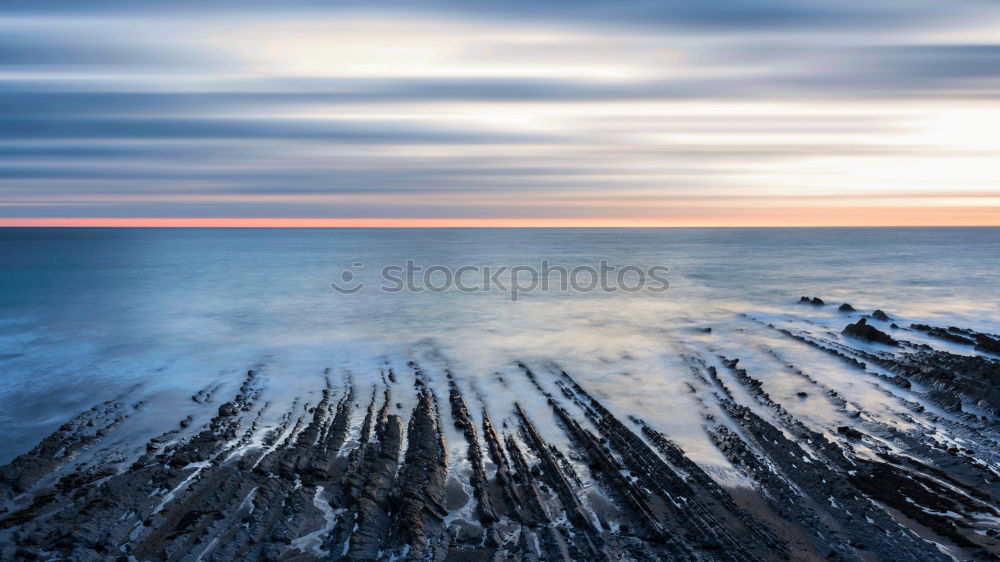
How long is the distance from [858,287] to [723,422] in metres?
34.3

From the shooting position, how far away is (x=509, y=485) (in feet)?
29.7

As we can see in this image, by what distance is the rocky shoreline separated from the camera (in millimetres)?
7414

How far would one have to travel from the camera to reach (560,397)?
46.4 ft

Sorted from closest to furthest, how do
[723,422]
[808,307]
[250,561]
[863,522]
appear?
1. [250,561]
2. [863,522]
3. [723,422]
4. [808,307]

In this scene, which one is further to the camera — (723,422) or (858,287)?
(858,287)

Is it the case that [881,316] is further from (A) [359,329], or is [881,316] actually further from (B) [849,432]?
(A) [359,329]

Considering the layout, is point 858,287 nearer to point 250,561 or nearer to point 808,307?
point 808,307

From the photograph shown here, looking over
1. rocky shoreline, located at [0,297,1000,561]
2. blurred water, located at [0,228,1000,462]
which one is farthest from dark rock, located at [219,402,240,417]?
blurred water, located at [0,228,1000,462]

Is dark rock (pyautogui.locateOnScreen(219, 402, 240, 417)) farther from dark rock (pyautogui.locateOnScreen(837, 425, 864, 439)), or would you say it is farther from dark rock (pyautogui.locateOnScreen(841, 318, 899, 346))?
dark rock (pyautogui.locateOnScreen(841, 318, 899, 346))

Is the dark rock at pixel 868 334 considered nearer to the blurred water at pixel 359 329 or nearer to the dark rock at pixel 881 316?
the blurred water at pixel 359 329

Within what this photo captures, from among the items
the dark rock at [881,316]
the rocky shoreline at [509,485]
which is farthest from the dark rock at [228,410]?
the dark rock at [881,316]

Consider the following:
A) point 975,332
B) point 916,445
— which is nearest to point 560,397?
point 916,445

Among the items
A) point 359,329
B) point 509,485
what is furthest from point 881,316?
point 359,329

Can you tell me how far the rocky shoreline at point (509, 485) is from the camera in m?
7.41
